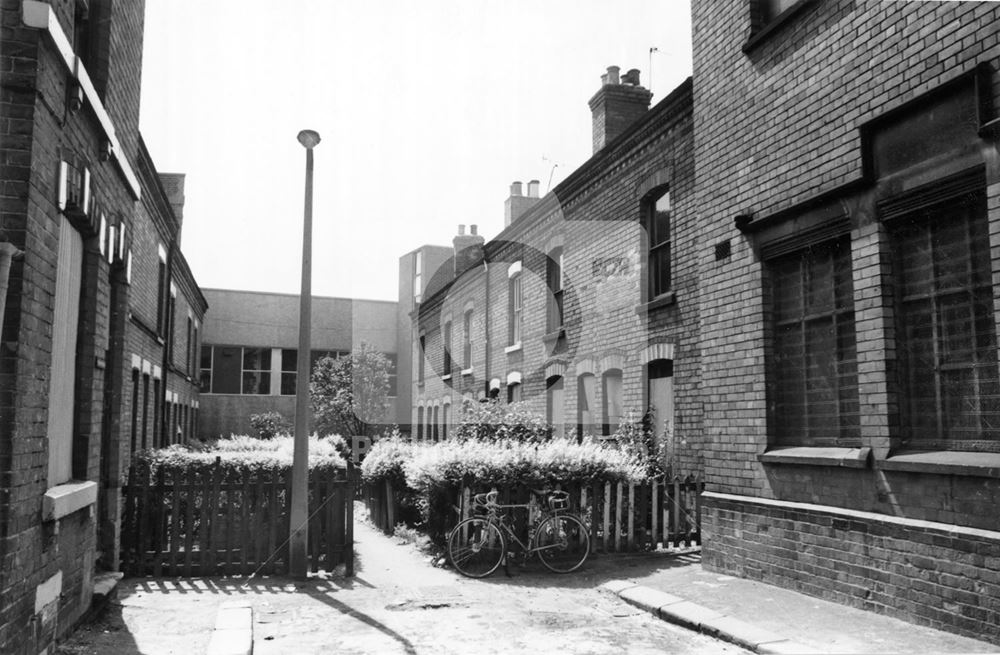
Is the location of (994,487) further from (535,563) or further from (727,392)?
(535,563)

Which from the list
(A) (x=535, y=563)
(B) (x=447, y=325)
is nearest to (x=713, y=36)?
(A) (x=535, y=563)

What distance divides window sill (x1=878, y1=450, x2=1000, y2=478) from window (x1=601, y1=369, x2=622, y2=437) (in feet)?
25.0

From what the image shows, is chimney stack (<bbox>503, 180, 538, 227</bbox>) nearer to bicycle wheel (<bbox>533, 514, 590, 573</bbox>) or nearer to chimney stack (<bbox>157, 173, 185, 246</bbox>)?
chimney stack (<bbox>157, 173, 185, 246</bbox>)

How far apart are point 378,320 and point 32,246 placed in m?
39.4

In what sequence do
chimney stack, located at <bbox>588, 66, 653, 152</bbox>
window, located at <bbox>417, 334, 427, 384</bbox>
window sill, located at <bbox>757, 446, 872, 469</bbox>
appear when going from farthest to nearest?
1. window, located at <bbox>417, 334, 427, 384</bbox>
2. chimney stack, located at <bbox>588, 66, 653, 152</bbox>
3. window sill, located at <bbox>757, 446, 872, 469</bbox>

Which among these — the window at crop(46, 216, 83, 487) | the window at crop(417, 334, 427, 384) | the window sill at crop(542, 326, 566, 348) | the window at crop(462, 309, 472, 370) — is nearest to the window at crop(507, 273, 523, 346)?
the window sill at crop(542, 326, 566, 348)

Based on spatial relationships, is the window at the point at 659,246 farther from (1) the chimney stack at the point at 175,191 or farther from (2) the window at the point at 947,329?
(1) the chimney stack at the point at 175,191

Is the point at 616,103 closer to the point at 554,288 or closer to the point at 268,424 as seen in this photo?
the point at 554,288

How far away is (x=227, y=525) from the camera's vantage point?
938 centimetres

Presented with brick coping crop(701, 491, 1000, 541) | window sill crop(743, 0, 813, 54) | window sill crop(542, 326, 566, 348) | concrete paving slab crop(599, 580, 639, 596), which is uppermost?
window sill crop(743, 0, 813, 54)

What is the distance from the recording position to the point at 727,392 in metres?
9.08

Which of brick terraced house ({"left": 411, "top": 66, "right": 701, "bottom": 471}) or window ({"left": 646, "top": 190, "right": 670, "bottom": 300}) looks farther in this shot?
window ({"left": 646, "top": 190, "right": 670, "bottom": 300})

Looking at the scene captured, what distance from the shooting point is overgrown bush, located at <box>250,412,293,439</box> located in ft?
116

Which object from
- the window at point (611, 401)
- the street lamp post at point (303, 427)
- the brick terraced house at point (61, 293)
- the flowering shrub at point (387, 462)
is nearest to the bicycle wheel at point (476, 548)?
the street lamp post at point (303, 427)
